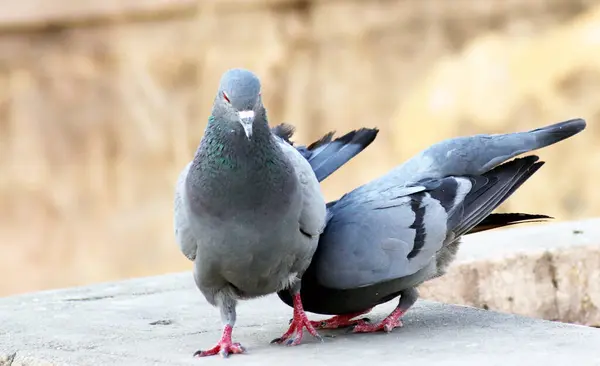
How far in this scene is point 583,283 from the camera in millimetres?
5043

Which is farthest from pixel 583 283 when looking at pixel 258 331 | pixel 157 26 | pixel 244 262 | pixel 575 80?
pixel 157 26

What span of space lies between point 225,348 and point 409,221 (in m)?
0.80

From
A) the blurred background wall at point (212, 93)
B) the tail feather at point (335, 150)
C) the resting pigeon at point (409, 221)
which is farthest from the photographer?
the blurred background wall at point (212, 93)

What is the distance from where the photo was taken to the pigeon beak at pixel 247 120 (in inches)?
130

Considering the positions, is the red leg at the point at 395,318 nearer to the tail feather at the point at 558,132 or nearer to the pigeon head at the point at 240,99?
the tail feather at the point at 558,132

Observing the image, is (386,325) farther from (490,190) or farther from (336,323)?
(490,190)

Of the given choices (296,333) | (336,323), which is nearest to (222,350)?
(296,333)

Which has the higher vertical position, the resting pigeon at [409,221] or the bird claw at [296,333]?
the resting pigeon at [409,221]

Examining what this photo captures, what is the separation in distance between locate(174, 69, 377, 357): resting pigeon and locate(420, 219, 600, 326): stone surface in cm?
149

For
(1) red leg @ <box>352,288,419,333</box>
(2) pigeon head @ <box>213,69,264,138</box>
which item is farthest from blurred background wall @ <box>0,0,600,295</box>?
(2) pigeon head @ <box>213,69,264,138</box>

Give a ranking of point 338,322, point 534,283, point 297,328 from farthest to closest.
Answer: point 534,283
point 338,322
point 297,328

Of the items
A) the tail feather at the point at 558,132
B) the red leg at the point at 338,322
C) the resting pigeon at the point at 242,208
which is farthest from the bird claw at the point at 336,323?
the tail feather at the point at 558,132

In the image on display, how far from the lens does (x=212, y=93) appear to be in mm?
10492

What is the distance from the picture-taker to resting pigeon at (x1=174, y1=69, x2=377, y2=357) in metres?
3.41
